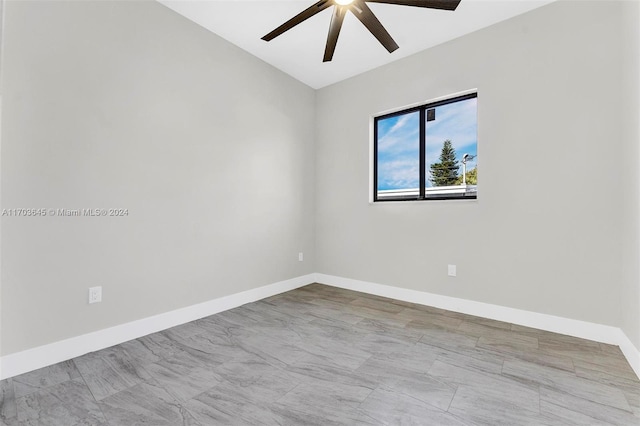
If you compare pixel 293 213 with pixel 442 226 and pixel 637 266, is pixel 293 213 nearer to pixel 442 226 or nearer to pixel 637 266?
pixel 442 226

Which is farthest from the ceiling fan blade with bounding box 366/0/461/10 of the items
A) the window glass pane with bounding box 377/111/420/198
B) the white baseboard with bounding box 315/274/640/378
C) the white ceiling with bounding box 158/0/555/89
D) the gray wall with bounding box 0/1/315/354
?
the white baseboard with bounding box 315/274/640/378

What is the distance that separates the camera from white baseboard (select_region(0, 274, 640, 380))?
5.72ft

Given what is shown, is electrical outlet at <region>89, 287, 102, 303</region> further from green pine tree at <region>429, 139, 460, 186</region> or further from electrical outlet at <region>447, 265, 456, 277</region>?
green pine tree at <region>429, 139, 460, 186</region>

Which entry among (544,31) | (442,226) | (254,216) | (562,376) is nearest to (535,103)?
(544,31)

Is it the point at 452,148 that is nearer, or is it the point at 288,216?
the point at 452,148

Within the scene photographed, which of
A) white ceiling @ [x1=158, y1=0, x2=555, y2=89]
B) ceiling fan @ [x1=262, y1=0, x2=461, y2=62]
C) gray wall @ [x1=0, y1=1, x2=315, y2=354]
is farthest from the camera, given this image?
white ceiling @ [x1=158, y1=0, x2=555, y2=89]

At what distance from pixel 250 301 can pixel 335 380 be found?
5.45ft

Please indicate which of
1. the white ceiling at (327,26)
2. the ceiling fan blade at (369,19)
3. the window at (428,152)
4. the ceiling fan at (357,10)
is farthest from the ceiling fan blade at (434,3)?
the window at (428,152)

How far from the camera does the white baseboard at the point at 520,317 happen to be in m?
2.01

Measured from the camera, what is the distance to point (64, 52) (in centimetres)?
188

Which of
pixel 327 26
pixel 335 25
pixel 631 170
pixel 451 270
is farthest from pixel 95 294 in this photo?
pixel 631 170

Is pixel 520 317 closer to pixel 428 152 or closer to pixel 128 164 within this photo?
pixel 428 152

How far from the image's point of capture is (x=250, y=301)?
307cm

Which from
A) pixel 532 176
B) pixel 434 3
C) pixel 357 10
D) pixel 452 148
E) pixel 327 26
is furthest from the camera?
pixel 452 148
